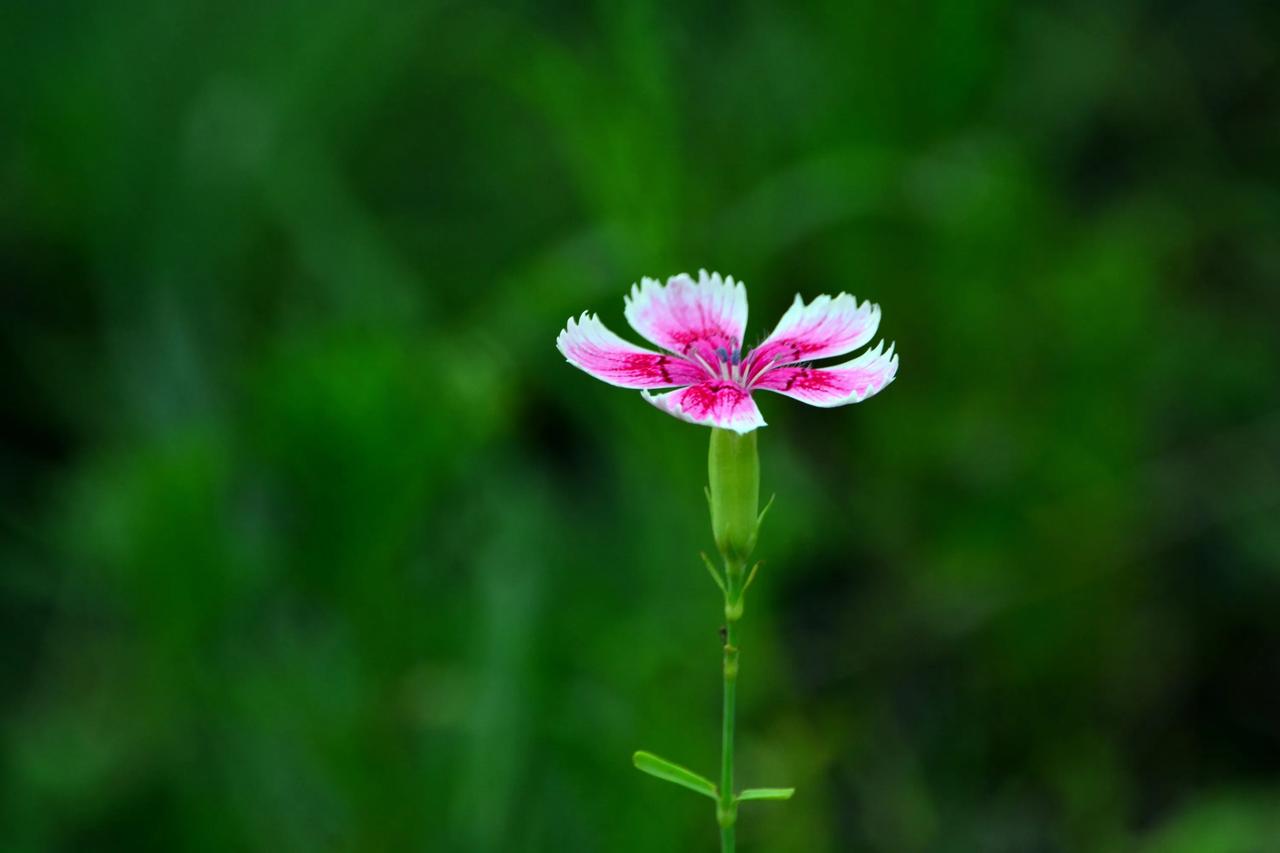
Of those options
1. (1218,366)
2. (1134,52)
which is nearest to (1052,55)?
(1134,52)

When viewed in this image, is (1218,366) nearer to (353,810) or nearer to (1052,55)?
(1052,55)

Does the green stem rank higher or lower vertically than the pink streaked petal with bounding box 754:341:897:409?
lower

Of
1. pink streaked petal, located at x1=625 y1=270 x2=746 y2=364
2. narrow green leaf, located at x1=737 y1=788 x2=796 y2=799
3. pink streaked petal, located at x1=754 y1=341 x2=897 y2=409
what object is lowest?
narrow green leaf, located at x1=737 y1=788 x2=796 y2=799

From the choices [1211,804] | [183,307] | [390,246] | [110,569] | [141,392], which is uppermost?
[390,246]

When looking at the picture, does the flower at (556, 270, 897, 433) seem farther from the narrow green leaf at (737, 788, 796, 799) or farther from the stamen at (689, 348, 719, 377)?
the narrow green leaf at (737, 788, 796, 799)

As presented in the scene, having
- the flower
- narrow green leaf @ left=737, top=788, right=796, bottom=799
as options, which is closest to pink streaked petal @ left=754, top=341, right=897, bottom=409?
the flower

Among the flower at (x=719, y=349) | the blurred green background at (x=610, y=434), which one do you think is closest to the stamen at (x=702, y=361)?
the flower at (x=719, y=349)
